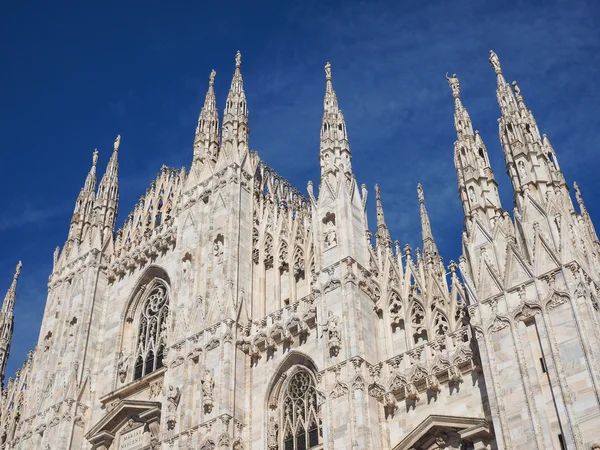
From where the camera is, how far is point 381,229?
90.8ft

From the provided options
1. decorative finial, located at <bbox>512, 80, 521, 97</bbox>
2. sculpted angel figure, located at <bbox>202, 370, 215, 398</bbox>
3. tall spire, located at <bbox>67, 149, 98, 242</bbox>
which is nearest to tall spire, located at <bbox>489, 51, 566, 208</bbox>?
decorative finial, located at <bbox>512, 80, 521, 97</bbox>

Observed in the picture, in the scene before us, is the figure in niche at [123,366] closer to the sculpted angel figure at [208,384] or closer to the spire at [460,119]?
the sculpted angel figure at [208,384]

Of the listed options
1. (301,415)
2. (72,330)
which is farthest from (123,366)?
(301,415)

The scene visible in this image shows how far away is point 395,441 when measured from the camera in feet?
67.9

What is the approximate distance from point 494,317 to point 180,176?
1690 cm

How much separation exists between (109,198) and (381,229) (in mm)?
12996

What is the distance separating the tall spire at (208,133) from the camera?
30734mm

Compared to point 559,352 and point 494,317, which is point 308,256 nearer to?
point 494,317

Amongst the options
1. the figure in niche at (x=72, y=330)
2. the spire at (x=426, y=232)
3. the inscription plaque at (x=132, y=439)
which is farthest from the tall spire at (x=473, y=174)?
the figure in niche at (x=72, y=330)

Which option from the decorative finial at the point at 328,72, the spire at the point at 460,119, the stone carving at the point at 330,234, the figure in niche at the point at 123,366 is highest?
the decorative finial at the point at 328,72

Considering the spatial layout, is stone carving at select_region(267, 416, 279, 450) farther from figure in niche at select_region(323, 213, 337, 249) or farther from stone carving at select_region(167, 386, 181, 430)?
figure in niche at select_region(323, 213, 337, 249)

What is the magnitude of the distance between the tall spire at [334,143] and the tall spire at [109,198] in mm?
11082

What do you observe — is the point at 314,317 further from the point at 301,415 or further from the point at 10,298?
the point at 10,298

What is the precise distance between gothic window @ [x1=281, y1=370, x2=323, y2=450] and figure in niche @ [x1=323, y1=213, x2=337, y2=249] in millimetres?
3596
